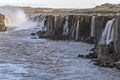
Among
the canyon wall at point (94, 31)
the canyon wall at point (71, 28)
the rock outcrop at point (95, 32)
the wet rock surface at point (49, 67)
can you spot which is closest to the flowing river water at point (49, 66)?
the wet rock surface at point (49, 67)

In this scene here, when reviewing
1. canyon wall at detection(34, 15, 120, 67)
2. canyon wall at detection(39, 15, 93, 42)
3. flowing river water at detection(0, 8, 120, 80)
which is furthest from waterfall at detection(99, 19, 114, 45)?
canyon wall at detection(39, 15, 93, 42)

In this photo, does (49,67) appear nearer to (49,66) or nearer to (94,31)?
(49,66)

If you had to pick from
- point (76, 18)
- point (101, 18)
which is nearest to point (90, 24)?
point (76, 18)

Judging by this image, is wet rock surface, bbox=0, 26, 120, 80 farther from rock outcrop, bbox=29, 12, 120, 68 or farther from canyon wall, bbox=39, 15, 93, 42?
canyon wall, bbox=39, 15, 93, 42

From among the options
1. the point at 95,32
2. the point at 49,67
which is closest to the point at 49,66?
the point at 49,67

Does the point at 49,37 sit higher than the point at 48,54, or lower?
lower

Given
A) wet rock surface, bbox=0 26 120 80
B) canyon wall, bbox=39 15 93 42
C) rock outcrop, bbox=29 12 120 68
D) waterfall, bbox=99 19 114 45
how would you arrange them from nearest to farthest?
wet rock surface, bbox=0 26 120 80
rock outcrop, bbox=29 12 120 68
waterfall, bbox=99 19 114 45
canyon wall, bbox=39 15 93 42

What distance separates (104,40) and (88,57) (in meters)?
6.26

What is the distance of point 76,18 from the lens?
58.9 metres

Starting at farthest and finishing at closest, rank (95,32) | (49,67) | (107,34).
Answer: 1. (95,32)
2. (107,34)
3. (49,67)

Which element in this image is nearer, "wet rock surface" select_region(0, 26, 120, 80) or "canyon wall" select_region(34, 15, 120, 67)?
"wet rock surface" select_region(0, 26, 120, 80)

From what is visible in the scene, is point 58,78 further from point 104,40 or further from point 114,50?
point 104,40

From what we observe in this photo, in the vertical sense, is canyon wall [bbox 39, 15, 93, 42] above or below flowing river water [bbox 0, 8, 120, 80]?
below

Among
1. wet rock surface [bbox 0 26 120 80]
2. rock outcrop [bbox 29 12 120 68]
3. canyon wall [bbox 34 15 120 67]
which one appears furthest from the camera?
canyon wall [bbox 34 15 120 67]
